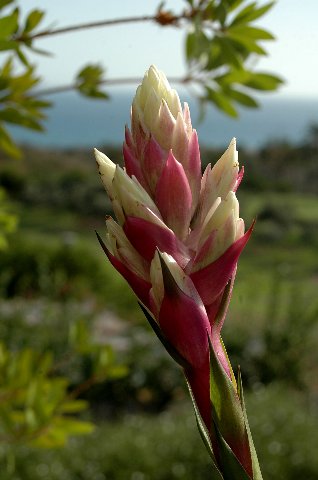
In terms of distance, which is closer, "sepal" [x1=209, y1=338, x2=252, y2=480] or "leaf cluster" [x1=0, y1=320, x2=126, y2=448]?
"sepal" [x1=209, y1=338, x2=252, y2=480]

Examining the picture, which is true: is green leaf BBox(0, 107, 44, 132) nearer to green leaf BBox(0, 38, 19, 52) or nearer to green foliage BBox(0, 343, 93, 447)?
green leaf BBox(0, 38, 19, 52)

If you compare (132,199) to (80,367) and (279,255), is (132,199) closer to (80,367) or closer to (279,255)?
(80,367)

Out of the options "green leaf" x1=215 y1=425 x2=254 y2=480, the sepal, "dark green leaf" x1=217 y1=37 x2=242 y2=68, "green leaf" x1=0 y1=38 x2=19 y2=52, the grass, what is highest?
"green leaf" x1=0 y1=38 x2=19 y2=52

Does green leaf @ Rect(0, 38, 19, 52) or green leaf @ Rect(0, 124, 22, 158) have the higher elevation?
green leaf @ Rect(0, 38, 19, 52)

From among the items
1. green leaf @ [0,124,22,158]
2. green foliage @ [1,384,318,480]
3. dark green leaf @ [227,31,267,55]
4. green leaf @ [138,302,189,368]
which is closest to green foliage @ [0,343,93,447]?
green leaf @ [0,124,22,158]

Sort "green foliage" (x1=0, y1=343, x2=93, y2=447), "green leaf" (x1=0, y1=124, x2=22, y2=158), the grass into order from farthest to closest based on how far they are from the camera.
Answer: the grass
"green foliage" (x1=0, y1=343, x2=93, y2=447)
"green leaf" (x1=0, y1=124, x2=22, y2=158)

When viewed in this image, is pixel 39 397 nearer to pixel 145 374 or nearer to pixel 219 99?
pixel 219 99

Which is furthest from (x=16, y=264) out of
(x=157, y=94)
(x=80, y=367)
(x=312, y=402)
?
(x=157, y=94)

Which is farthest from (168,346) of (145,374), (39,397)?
(145,374)
